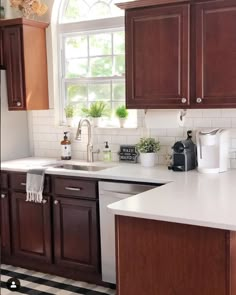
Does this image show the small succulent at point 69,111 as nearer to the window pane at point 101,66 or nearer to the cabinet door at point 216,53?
the window pane at point 101,66

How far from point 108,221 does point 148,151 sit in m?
0.71

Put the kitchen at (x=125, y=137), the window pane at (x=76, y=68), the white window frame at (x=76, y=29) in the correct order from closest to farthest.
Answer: the kitchen at (x=125, y=137), the white window frame at (x=76, y=29), the window pane at (x=76, y=68)

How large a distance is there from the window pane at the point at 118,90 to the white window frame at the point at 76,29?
0.18 feet

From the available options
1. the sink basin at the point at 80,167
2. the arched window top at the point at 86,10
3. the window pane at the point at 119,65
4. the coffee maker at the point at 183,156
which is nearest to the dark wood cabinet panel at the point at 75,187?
the sink basin at the point at 80,167

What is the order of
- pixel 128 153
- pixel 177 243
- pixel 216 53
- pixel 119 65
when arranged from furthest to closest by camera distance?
pixel 119 65
pixel 128 153
pixel 216 53
pixel 177 243

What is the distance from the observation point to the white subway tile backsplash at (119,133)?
133 inches

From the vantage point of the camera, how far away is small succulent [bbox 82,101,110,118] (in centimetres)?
397

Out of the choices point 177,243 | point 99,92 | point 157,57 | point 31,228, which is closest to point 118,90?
point 99,92

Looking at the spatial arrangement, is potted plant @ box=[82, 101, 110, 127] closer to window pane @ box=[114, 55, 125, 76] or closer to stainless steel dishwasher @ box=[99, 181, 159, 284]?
window pane @ box=[114, 55, 125, 76]

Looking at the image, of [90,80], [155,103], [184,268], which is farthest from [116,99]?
[184,268]

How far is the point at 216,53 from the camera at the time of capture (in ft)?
A: 9.73

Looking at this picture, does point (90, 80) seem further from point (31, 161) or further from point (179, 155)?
point (179, 155)

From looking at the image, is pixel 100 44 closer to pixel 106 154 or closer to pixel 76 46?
pixel 76 46

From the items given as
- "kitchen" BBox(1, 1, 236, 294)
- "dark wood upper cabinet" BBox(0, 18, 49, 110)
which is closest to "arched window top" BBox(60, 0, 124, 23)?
"kitchen" BBox(1, 1, 236, 294)
